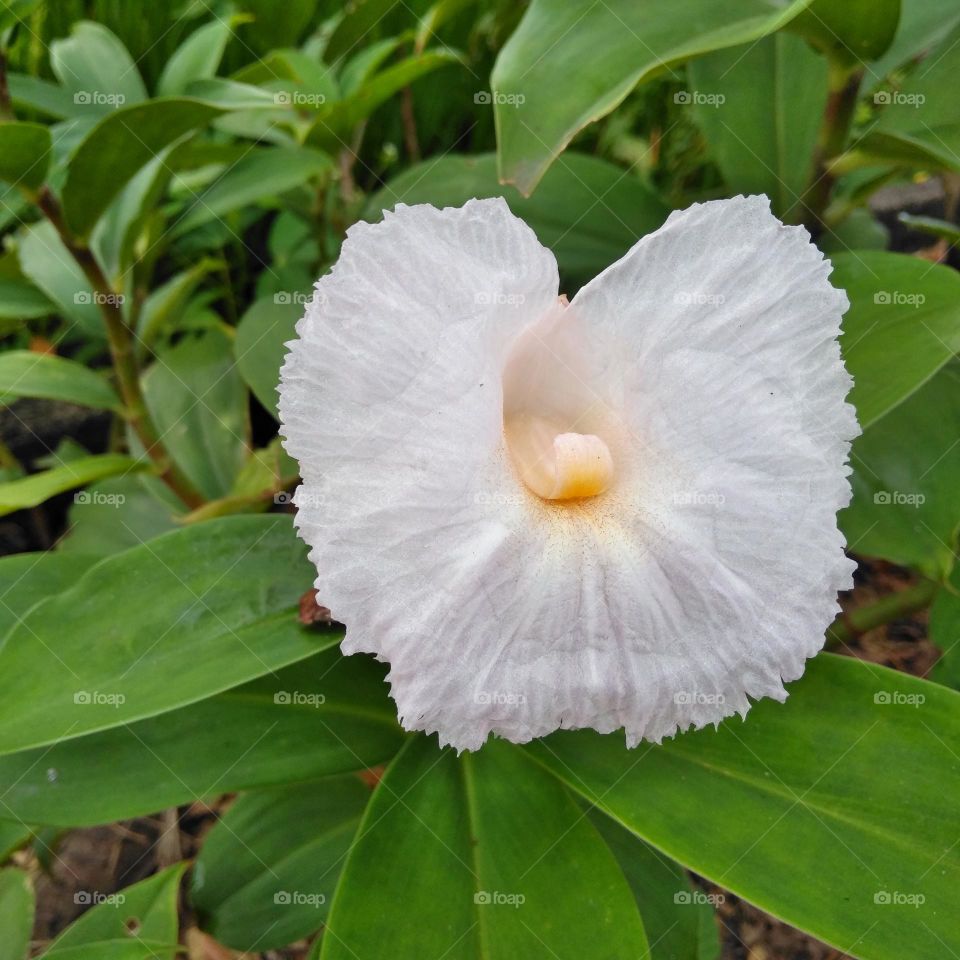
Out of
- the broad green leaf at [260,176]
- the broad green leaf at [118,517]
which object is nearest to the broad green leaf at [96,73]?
the broad green leaf at [260,176]

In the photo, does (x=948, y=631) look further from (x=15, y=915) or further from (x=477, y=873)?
(x=15, y=915)

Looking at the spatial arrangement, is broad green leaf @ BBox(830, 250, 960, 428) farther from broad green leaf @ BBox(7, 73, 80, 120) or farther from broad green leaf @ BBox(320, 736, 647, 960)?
broad green leaf @ BBox(7, 73, 80, 120)

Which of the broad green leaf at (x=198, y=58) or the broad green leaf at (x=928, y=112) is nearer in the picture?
the broad green leaf at (x=928, y=112)

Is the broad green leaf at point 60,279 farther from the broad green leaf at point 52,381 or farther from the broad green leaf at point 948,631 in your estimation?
the broad green leaf at point 948,631

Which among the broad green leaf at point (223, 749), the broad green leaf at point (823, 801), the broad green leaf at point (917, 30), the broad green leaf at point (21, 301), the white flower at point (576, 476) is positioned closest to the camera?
the white flower at point (576, 476)

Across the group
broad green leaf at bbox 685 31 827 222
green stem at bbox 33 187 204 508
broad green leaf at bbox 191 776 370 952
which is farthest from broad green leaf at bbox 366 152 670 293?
broad green leaf at bbox 191 776 370 952

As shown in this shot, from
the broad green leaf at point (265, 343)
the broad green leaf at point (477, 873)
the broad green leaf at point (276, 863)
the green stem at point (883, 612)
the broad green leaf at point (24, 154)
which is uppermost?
the broad green leaf at point (24, 154)

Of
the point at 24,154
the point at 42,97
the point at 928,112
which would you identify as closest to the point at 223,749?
the point at 24,154
